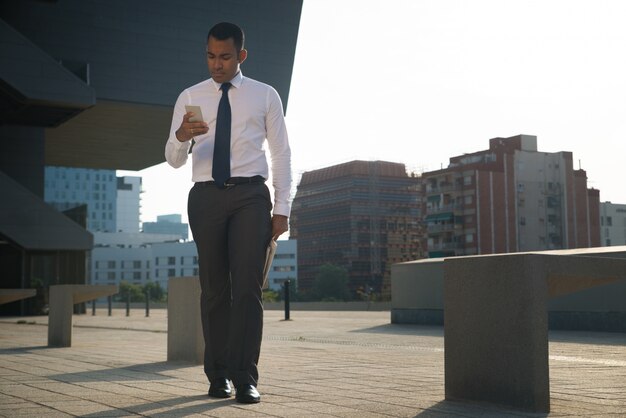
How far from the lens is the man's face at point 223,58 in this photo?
4.86 metres

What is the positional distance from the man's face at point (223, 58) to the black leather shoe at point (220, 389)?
1.69 m

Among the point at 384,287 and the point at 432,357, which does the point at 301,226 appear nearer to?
the point at 384,287

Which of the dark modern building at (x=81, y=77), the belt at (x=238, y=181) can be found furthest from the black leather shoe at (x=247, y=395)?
the dark modern building at (x=81, y=77)

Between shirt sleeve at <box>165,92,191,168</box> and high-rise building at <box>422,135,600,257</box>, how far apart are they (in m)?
103

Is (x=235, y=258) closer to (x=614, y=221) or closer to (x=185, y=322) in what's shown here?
(x=185, y=322)

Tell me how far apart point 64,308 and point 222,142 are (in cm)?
640

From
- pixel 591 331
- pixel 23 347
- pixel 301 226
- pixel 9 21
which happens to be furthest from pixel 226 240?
pixel 301 226

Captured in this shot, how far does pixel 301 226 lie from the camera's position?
148 metres

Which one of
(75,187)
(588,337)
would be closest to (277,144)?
(588,337)

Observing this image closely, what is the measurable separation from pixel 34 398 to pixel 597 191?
11792 centimetres

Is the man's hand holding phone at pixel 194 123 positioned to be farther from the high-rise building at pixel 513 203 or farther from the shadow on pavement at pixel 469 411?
the high-rise building at pixel 513 203

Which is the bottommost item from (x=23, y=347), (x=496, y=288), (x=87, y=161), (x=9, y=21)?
(x=23, y=347)

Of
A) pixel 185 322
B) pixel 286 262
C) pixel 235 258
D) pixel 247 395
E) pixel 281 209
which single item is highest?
pixel 286 262

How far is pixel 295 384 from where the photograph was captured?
553 cm
